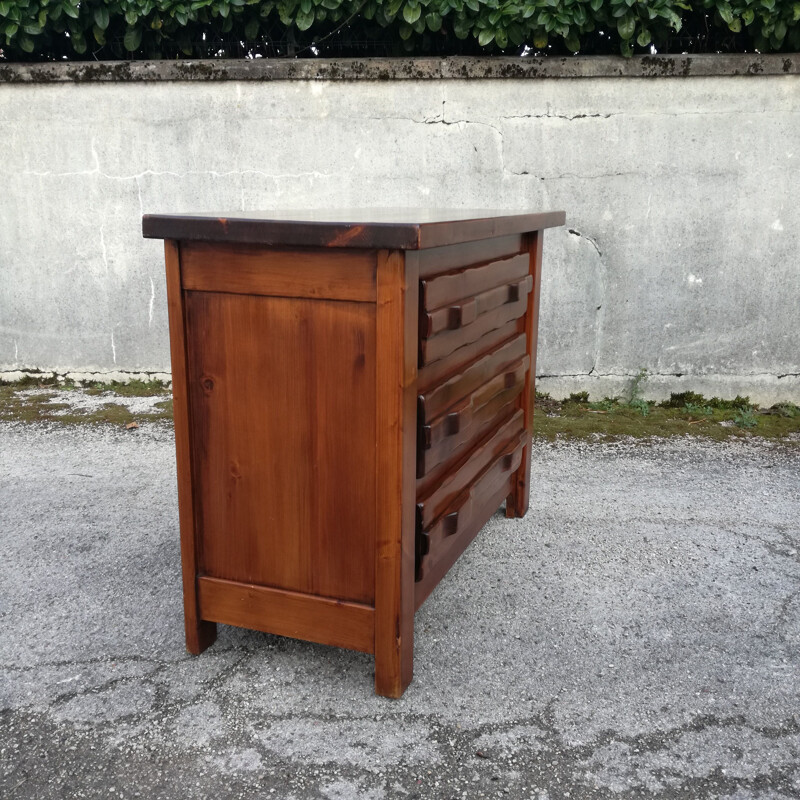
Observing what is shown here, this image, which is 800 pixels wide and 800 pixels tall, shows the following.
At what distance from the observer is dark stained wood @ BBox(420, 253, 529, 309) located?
6.65ft

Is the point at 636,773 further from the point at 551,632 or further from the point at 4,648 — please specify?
the point at 4,648

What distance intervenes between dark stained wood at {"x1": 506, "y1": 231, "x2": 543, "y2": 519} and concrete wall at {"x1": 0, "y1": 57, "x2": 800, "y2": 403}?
147 cm

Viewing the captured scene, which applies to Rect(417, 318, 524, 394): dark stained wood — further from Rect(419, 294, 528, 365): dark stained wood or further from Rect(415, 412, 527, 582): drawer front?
Rect(415, 412, 527, 582): drawer front

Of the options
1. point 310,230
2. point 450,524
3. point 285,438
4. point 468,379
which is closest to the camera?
point 310,230

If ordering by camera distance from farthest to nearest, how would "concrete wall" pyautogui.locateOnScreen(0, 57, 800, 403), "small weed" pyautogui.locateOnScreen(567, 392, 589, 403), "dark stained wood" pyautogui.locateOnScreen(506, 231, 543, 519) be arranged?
1. "small weed" pyautogui.locateOnScreen(567, 392, 589, 403)
2. "concrete wall" pyautogui.locateOnScreen(0, 57, 800, 403)
3. "dark stained wood" pyautogui.locateOnScreen(506, 231, 543, 519)

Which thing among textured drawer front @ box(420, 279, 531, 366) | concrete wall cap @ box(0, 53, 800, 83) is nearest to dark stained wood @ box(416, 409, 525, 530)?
textured drawer front @ box(420, 279, 531, 366)

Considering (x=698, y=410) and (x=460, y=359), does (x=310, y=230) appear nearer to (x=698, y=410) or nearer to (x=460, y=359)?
(x=460, y=359)

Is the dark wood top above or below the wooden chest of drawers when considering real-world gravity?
above

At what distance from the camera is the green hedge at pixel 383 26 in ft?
13.8

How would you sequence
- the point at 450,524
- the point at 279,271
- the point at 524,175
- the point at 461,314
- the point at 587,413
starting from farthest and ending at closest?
the point at 587,413, the point at 524,175, the point at 450,524, the point at 461,314, the point at 279,271

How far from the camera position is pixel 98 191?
4754 millimetres

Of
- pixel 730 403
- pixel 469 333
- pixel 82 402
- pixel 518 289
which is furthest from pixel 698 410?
pixel 82 402

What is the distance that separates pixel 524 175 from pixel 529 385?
68.3 inches

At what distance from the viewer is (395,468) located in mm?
1963
